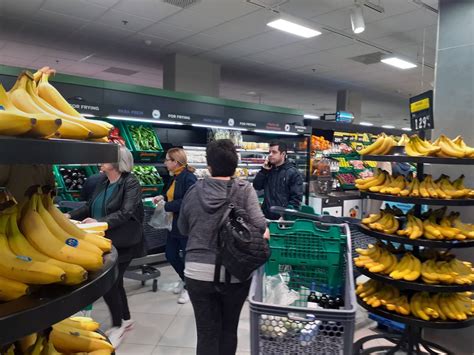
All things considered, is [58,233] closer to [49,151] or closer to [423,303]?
[49,151]

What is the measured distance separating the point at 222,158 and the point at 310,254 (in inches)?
33.2

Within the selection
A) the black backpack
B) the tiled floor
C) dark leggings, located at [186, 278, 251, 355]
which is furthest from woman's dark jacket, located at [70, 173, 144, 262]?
the black backpack

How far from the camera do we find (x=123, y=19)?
22.0ft

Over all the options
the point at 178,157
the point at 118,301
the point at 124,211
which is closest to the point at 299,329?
the point at 124,211

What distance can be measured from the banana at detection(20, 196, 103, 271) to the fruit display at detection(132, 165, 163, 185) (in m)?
4.35

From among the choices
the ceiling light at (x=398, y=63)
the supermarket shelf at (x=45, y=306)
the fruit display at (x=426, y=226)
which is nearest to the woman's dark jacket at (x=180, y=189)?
the fruit display at (x=426, y=226)

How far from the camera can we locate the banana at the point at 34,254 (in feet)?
3.02

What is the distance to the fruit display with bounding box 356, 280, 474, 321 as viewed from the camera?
256cm

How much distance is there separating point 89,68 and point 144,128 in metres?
6.09

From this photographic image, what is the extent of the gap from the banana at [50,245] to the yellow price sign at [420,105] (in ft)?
9.02

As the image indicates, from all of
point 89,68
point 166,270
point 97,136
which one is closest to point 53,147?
point 97,136

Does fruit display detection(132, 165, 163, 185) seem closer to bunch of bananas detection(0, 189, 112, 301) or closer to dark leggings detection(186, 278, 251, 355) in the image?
dark leggings detection(186, 278, 251, 355)

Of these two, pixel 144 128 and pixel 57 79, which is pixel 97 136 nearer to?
pixel 57 79

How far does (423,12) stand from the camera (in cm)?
612
